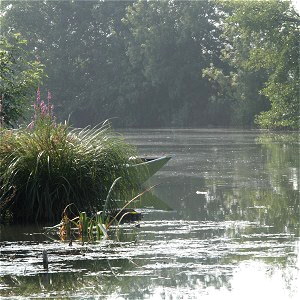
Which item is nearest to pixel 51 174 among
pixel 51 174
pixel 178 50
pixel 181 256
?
pixel 51 174

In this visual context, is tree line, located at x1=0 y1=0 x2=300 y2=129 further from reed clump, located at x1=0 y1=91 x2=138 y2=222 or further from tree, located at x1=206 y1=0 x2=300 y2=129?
reed clump, located at x1=0 y1=91 x2=138 y2=222

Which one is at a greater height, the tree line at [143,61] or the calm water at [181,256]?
the tree line at [143,61]

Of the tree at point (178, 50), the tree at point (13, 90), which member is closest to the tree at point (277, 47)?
the tree at point (178, 50)

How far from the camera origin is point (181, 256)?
344 inches

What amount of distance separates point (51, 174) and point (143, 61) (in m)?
54.1

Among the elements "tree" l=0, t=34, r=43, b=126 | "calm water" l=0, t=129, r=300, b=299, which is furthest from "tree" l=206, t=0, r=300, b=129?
"calm water" l=0, t=129, r=300, b=299

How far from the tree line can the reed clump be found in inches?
1709

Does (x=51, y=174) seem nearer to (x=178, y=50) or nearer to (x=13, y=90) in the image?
(x=13, y=90)

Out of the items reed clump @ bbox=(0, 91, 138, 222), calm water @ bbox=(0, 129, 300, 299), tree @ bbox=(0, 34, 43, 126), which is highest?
tree @ bbox=(0, 34, 43, 126)

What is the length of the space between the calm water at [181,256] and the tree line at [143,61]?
42.1m

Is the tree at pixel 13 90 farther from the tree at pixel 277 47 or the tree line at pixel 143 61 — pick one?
the tree line at pixel 143 61

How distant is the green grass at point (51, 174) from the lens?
11.1 m

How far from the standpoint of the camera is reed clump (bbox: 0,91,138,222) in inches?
439

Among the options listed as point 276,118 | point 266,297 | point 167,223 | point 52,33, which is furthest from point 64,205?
point 52,33
